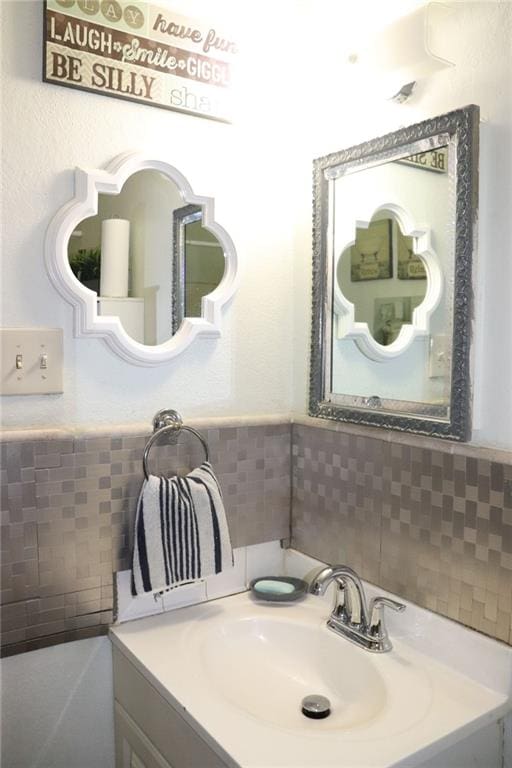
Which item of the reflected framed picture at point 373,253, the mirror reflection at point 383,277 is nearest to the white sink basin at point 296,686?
the mirror reflection at point 383,277

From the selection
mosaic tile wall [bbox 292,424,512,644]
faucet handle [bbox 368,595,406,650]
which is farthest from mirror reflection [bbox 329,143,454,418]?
faucet handle [bbox 368,595,406,650]

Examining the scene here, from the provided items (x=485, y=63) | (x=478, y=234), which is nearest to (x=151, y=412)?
(x=478, y=234)

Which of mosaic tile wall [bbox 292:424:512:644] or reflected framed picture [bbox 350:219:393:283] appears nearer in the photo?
mosaic tile wall [bbox 292:424:512:644]

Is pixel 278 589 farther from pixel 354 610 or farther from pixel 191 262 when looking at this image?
pixel 191 262

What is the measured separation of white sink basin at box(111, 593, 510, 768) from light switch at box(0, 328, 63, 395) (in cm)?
50

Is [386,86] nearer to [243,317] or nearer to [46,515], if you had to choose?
[243,317]

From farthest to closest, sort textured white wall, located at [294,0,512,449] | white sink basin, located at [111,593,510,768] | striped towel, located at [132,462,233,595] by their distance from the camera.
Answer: striped towel, located at [132,462,233,595] → textured white wall, located at [294,0,512,449] → white sink basin, located at [111,593,510,768]

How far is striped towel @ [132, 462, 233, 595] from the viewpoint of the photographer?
4.05 ft

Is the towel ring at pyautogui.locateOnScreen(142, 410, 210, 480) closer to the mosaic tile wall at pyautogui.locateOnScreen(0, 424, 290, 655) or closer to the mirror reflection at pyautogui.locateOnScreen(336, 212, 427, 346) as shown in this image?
the mosaic tile wall at pyautogui.locateOnScreen(0, 424, 290, 655)

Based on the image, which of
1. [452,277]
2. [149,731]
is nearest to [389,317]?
[452,277]

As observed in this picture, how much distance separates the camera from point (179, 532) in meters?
1.26

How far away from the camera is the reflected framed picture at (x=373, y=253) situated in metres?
1.24

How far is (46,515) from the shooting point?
1.18m

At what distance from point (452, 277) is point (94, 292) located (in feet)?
2.12
